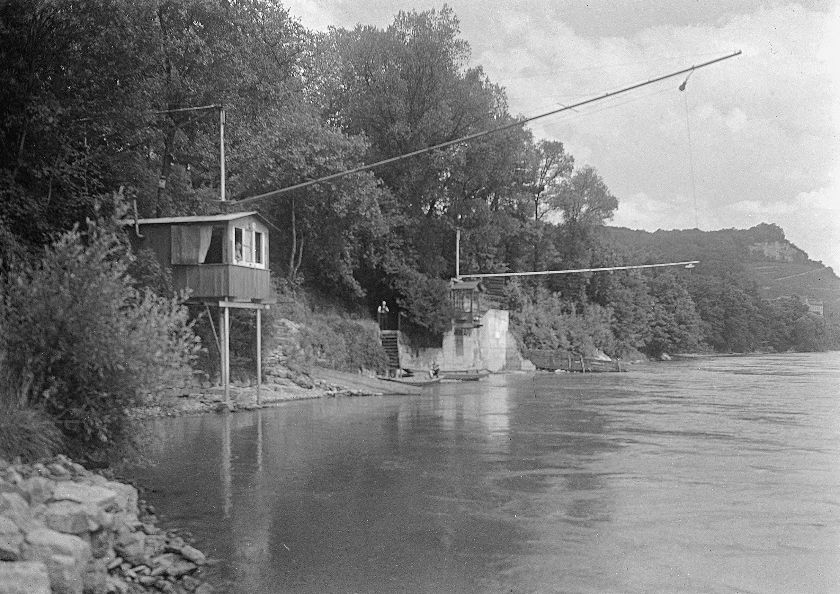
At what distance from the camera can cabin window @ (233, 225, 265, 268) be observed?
84.0ft

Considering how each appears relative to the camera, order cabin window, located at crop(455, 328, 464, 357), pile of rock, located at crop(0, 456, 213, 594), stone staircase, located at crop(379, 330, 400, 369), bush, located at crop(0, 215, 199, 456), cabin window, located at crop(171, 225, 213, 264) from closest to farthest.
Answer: pile of rock, located at crop(0, 456, 213, 594)
bush, located at crop(0, 215, 199, 456)
cabin window, located at crop(171, 225, 213, 264)
stone staircase, located at crop(379, 330, 400, 369)
cabin window, located at crop(455, 328, 464, 357)

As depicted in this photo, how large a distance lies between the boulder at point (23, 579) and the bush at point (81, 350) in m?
5.12

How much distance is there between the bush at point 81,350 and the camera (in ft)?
37.6

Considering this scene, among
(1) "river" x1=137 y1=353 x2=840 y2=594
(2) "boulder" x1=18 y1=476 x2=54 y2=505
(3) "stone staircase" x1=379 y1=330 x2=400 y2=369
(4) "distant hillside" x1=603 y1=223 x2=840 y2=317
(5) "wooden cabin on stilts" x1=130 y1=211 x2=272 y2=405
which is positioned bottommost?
(1) "river" x1=137 y1=353 x2=840 y2=594

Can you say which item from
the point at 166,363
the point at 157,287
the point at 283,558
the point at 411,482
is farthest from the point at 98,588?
the point at 157,287

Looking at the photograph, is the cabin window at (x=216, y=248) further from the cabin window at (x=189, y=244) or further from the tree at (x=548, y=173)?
the tree at (x=548, y=173)

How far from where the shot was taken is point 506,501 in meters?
12.8

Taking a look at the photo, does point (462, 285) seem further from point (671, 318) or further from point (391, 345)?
point (671, 318)

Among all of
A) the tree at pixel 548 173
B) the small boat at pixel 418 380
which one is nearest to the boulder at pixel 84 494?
the small boat at pixel 418 380

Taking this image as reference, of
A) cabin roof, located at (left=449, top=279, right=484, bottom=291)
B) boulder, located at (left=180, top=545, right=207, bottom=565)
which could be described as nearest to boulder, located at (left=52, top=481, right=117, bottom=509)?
boulder, located at (left=180, top=545, right=207, bottom=565)

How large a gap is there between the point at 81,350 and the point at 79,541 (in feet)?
13.9

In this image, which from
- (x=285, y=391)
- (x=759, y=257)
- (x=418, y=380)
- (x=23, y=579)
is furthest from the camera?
(x=759, y=257)

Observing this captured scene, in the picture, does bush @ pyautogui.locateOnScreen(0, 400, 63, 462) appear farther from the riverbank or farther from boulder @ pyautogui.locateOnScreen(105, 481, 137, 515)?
the riverbank

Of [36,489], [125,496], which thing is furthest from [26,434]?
[36,489]
